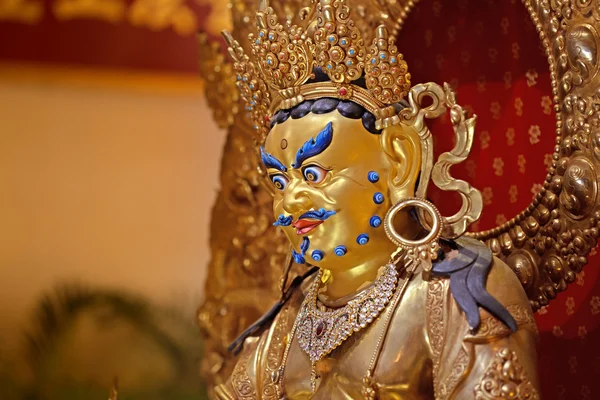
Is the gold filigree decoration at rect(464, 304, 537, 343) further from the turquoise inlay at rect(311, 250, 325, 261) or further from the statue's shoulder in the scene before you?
the turquoise inlay at rect(311, 250, 325, 261)

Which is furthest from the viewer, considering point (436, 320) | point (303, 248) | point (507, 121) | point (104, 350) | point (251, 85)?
point (104, 350)

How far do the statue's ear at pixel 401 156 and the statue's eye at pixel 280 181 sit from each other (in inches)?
7.5

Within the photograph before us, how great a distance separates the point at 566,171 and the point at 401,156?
327mm

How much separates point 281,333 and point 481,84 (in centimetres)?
72

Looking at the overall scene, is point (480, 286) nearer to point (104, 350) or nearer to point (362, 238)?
point (362, 238)

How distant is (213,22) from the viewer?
3504 millimetres

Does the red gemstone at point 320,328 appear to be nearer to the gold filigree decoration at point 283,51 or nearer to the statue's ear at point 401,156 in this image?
the statue's ear at point 401,156

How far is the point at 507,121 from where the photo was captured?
1.91 m

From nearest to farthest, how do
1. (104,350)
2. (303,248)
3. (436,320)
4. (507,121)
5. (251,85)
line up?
(436,320)
(303,248)
(251,85)
(507,121)
(104,350)

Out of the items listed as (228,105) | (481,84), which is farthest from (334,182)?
(228,105)

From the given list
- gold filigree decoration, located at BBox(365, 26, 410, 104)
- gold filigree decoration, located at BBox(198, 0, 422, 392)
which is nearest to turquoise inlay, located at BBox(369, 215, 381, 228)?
gold filigree decoration, located at BBox(365, 26, 410, 104)

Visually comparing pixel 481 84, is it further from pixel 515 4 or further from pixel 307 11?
pixel 307 11

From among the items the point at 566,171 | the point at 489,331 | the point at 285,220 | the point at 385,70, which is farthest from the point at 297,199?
the point at 566,171

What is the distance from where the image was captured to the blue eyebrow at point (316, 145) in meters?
1.54
